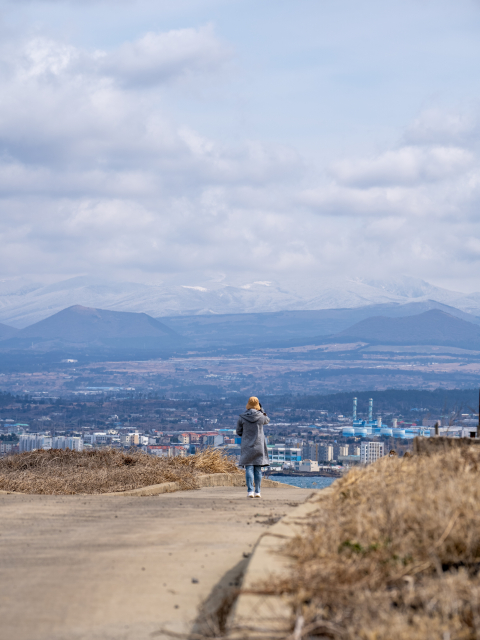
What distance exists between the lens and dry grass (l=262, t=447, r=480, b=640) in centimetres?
436

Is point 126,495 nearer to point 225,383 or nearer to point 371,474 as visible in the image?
point 371,474

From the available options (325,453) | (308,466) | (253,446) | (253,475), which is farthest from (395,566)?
(325,453)

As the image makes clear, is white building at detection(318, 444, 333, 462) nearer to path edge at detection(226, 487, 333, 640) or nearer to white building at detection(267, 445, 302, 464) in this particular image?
white building at detection(267, 445, 302, 464)

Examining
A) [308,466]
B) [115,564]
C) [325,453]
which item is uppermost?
[115,564]

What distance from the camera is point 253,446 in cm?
1320

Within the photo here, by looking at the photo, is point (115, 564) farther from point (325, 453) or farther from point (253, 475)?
point (325, 453)

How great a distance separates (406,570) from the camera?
16.5ft

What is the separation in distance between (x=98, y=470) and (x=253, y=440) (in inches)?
137

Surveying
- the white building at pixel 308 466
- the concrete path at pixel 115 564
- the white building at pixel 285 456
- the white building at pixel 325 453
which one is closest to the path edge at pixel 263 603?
the concrete path at pixel 115 564

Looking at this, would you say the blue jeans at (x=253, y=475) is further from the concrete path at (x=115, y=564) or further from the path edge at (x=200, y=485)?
the concrete path at (x=115, y=564)

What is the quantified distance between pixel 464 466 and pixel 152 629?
320 centimetres

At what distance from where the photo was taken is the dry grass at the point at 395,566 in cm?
436

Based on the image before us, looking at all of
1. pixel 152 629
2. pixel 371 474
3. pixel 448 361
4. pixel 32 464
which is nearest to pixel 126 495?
pixel 32 464

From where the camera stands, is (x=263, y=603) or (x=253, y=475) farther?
(x=253, y=475)
